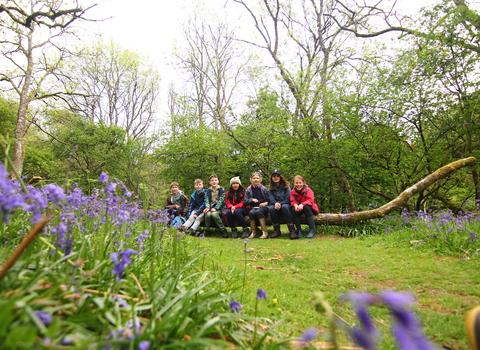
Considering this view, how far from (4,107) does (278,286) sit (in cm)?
2121

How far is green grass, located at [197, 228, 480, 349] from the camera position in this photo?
178 centimetres

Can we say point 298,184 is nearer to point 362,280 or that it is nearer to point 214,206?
point 214,206

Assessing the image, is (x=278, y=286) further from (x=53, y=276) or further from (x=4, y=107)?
(x=4, y=107)

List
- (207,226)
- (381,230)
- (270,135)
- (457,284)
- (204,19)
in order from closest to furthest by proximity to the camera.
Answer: (457,284)
(381,230)
(207,226)
(270,135)
(204,19)

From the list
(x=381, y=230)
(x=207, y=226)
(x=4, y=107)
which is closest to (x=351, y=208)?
(x=381, y=230)

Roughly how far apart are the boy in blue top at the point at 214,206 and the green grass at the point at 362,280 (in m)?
2.44

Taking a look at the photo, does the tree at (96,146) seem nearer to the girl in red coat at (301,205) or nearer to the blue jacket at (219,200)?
the blue jacket at (219,200)

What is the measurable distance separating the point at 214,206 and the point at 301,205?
2.49 metres

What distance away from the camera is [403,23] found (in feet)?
34.7

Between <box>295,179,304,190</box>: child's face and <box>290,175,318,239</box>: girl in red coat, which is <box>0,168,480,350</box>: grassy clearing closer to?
<box>290,175,318,239</box>: girl in red coat

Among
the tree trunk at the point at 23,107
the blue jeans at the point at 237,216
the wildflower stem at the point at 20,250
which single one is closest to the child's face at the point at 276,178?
the blue jeans at the point at 237,216

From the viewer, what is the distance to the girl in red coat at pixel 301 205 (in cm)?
649

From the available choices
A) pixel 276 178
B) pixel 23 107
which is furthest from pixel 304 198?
pixel 23 107

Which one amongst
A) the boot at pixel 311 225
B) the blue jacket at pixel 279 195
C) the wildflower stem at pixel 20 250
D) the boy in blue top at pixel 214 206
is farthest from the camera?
the boy in blue top at pixel 214 206
